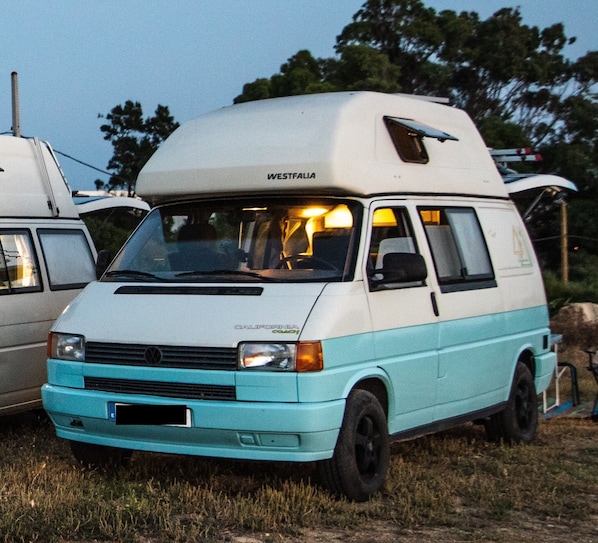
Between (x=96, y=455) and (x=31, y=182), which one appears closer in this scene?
(x=96, y=455)

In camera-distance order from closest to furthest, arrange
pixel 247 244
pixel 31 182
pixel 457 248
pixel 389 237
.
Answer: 1. pixel 247 244
2. pixel 389 237
3. pixel 457 248
4. pixel 31 182

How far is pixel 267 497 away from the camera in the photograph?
6559 millimetres

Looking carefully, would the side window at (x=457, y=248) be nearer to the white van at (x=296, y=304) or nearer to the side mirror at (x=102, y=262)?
the white van at (x=296, y=304)

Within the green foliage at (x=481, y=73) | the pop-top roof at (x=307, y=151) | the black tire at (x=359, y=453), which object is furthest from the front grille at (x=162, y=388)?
the green foliage at (x=481, y=73)

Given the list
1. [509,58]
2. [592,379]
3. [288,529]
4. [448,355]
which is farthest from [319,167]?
[509,58]

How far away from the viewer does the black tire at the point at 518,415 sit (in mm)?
8930

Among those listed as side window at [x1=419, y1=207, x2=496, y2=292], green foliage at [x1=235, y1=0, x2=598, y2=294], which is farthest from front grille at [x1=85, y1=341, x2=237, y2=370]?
green foliage at [x1=235, y1=0, x2=598, y2=294]

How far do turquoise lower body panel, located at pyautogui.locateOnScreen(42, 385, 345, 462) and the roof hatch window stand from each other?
7.32 ft

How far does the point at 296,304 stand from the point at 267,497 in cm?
119

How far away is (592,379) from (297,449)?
8080mm

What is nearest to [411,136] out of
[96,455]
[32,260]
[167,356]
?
[167,356]

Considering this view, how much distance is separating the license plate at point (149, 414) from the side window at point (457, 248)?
7.55 feet

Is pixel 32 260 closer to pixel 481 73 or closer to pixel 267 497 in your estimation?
pixel 267 497

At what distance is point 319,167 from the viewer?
708 cm
